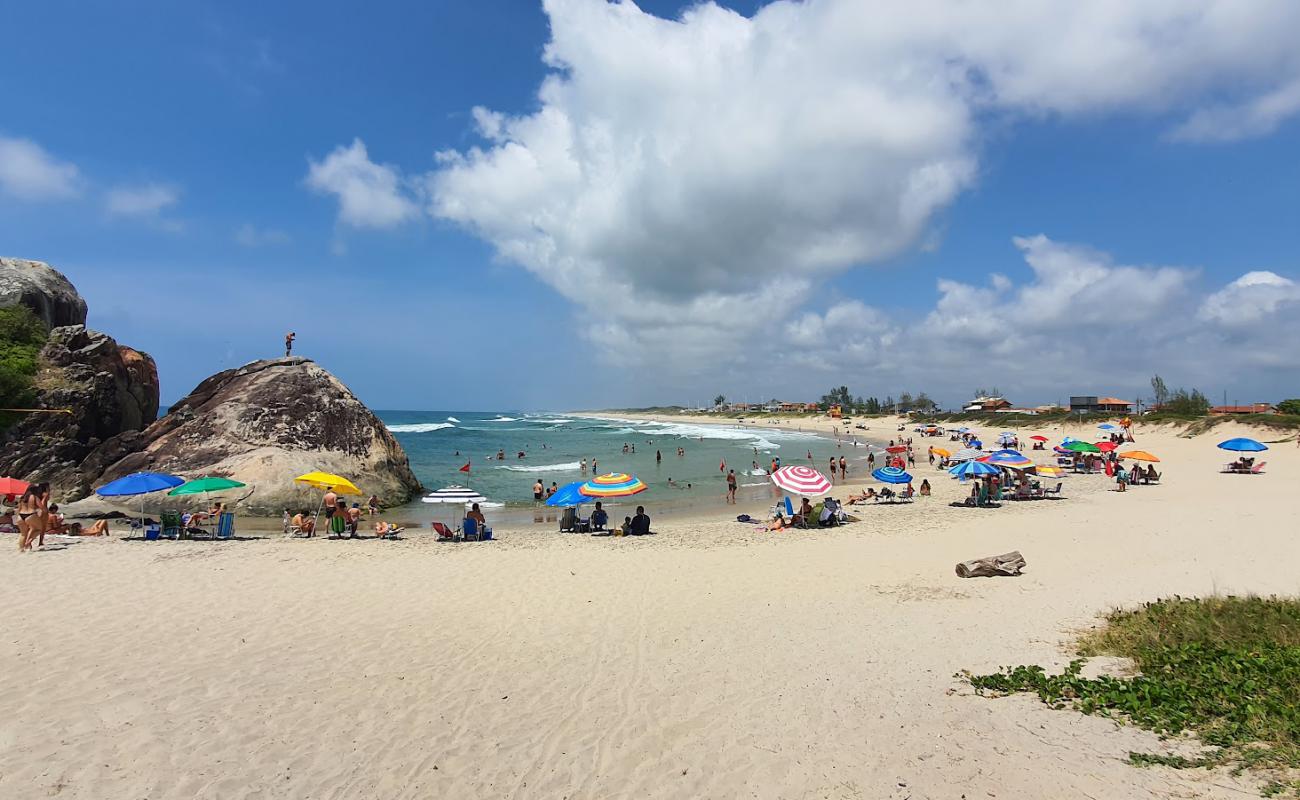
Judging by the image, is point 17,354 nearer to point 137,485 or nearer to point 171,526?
point 137,485

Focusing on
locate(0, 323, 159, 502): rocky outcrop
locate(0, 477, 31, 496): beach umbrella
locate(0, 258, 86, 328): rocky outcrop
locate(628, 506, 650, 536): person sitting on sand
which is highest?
locate(0, 258, 86, 328): rocky outcrop

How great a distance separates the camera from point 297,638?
7.98 m

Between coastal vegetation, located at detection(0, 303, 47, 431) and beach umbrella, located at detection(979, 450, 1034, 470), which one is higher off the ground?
coastal vegetation, located at detection(0, 303, 47, 431)

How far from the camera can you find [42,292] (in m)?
27.0

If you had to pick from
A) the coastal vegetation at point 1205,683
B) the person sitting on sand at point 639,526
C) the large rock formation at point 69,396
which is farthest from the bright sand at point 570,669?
the large rock formation at point 69,396

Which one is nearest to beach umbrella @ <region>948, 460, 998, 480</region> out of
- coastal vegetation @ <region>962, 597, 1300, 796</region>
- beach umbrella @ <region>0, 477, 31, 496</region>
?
coastal vegetation @ <region>962, 597, 1300, 796</region>

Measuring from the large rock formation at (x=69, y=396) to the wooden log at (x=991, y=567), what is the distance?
1027 inches

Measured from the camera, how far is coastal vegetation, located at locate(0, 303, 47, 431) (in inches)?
811

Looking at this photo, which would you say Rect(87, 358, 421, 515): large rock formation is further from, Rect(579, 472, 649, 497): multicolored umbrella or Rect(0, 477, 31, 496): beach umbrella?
Rect(579, 472, 649, 497): multicolored umbrella

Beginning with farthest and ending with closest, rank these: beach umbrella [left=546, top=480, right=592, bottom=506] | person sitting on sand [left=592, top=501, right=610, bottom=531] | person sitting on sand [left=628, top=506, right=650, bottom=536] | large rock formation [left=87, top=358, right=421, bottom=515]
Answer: large rock formation [left=87, top=358, right=421, bottom=515] < person sitting on sand [left=592, top=501, right=610, bottom=531] < person sitting on sand [left=628, top=506, right=650, bottom=536] < beach umbrella [left=546, top=480, right=592, bottom=506]

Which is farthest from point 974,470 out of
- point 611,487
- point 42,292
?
point 42,292

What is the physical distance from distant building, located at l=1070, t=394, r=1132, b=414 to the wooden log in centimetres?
6991

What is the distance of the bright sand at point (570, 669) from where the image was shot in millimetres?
4785

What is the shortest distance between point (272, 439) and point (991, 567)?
73.4ft
